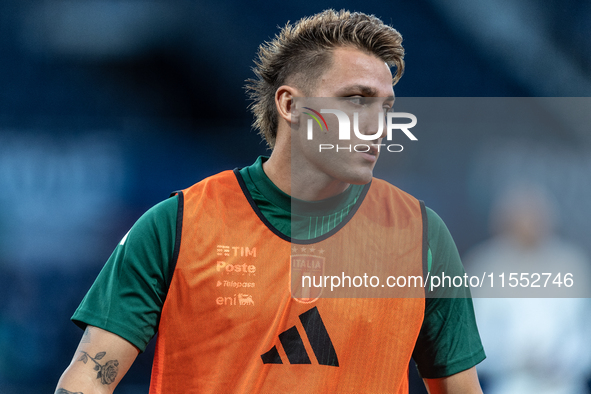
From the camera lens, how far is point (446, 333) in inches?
60.4

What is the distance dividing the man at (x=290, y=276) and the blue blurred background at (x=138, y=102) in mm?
1497

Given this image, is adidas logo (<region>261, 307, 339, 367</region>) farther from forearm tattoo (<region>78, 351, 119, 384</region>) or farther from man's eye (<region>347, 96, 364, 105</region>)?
man's eye (<region>347, 96, 364, 105</region>)

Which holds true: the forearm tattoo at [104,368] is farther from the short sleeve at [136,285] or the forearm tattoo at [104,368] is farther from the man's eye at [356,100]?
the man's eye at [356,100]

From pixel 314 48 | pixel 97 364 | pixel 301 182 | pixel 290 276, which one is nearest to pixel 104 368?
pixel 97 364

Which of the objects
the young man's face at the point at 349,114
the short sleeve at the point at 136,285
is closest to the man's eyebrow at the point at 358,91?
the young man's face at the point at 349,114

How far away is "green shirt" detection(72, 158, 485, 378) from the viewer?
1361 mm

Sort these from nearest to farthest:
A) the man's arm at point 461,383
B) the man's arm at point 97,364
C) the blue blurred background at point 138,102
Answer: the man's arm at point 97,364
the man's arm at point 461,383
the blue blurred background at point 138,102

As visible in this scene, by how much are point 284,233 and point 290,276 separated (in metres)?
0.13

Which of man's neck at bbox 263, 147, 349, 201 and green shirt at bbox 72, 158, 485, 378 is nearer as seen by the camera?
green shirt at bbox 72, 158, 485, 378

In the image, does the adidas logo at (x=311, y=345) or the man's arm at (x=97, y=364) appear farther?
the adidas logo at (x=311, y=345)

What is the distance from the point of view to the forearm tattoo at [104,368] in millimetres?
1288

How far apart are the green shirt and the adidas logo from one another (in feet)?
0.83

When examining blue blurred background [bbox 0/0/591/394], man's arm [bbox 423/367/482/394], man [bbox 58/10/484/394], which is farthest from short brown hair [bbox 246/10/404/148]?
blue blurred background [bbox 0/0/591/394]

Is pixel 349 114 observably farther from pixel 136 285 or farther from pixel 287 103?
pixel 136 285
